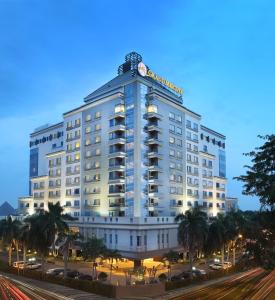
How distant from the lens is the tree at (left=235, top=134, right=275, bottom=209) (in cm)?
3334

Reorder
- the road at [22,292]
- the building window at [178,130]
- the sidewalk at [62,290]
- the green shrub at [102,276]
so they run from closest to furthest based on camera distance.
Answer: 1. the road at [22,292]
2. the sidewalk at [62,290]
3. the green shrub at [102,276]
4. the building window at [178,130]

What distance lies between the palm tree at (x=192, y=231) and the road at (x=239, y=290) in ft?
23.3

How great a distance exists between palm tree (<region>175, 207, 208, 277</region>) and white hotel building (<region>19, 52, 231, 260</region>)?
54.6 feet

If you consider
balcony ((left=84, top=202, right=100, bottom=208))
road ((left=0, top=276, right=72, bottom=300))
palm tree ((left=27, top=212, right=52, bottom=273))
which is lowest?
road ((left=0, top=276, right=72, bottom=300))

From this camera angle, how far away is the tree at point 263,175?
1313 inches

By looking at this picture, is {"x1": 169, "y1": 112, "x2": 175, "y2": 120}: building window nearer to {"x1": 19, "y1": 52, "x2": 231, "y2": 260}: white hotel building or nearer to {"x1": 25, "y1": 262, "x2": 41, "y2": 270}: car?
{"x1": 19, "y1": 52, "x2": 231, "y2": 260}: white hotel building

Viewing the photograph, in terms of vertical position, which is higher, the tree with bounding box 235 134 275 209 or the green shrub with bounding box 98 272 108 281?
the tree with bounding box 235 134 275 209

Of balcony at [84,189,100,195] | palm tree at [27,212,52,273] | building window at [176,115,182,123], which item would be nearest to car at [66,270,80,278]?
palm tree at [27,212,52,273]

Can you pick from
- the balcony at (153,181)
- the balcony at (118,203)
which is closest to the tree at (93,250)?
the balcony at (118,203)

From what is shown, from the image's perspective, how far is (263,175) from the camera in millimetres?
34000

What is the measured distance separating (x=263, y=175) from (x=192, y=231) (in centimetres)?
3793

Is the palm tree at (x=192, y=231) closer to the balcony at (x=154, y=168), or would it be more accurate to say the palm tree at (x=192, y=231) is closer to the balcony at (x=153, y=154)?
the balcony at (x=154, y=168)

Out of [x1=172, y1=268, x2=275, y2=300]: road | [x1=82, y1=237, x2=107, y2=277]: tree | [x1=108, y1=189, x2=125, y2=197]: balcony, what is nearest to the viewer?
[x1=172, y1=268, x2=275, y2=300]: road

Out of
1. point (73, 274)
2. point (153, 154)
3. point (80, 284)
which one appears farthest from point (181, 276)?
point (153, 154)
